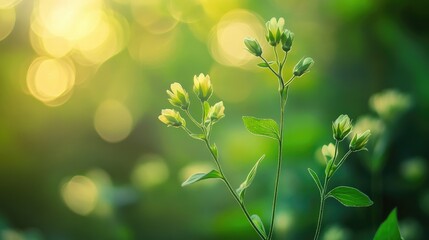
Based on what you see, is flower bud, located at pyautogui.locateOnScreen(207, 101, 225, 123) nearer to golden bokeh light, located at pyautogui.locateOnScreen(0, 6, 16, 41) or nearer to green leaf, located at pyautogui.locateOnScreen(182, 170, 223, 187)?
green leaf, located at pyautogui.locateOnScreen(182, 170, 223, 187)

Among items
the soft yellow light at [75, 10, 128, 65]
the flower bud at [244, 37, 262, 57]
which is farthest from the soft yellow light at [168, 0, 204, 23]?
the flower bud at [244, 37, 262, 57]

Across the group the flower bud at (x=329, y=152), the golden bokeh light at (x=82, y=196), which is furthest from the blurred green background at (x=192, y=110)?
the flower bud at (x=329, y=152)

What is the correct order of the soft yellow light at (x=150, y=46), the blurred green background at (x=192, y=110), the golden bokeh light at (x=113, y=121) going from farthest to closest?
1. the soft yellow light at (x=150, y=46)
2. the golden bokeh light at (x=113, y=121)
3. the blurred green background at (x=192, y=110)

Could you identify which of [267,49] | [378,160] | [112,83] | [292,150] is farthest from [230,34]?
[378,160]

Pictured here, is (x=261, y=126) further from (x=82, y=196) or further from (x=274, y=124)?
(x=82, y=196)

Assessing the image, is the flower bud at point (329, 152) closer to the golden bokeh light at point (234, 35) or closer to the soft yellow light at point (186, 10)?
the golden bokeh light at point (234, 35)

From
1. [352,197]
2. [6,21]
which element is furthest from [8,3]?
[352,197]

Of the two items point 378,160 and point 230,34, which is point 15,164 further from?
point 378,160

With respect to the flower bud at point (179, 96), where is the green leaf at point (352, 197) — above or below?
below
